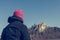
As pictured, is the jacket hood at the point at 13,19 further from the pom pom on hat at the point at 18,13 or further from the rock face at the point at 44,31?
the rock face at the point at 44,31

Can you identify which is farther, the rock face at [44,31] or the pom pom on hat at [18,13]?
the rock face at [44,31]

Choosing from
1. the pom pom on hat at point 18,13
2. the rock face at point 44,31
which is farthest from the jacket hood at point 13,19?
the rock face at point 44,31

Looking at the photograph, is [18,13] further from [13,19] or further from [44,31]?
[44,31]

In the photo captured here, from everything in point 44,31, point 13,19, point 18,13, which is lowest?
point 13,19

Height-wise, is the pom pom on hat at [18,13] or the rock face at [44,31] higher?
the rock face at [44,31]

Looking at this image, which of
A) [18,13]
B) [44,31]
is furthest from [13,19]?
[44,31]

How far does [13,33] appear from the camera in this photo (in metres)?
5.39

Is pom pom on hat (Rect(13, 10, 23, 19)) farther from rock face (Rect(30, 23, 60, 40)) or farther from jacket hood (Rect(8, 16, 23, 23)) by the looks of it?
rock face (Rect(30, 23, 60, 40))

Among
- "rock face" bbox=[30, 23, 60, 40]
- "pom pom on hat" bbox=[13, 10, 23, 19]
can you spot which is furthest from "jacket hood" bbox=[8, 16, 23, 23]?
"rock face" bbox=[30, 23, 60, 40]

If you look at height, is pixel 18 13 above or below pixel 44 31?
below

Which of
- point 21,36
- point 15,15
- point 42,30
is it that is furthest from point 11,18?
point 42,30

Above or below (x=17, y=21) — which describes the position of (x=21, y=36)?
below

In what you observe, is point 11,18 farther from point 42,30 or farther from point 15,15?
A: point 42,30

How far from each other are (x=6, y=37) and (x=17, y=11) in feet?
1.97
